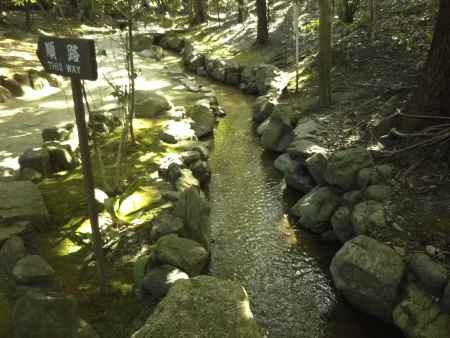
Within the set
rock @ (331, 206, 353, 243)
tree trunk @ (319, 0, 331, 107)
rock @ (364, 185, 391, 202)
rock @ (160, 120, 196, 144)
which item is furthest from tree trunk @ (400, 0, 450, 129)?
rock @ (160, 120, 196, 144)

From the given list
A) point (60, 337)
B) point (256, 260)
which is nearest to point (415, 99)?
point (256, 260)

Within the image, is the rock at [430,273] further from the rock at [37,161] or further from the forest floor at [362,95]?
the rock at [37,161]

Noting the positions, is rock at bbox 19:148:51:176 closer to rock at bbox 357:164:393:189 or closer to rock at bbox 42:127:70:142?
rock at bbox 42:127:70:142

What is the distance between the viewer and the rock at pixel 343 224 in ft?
23.4

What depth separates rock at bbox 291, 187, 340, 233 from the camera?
786 centimetres

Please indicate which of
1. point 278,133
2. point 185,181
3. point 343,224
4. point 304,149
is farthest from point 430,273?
point 278,133

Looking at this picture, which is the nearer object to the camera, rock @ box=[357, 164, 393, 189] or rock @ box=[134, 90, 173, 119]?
rock @ box=[357, 164, 393, 189]

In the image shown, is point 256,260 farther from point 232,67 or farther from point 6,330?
point 232,67

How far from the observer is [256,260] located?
285 inches

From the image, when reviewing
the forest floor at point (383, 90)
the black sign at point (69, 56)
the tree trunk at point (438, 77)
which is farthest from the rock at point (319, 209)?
the black sign at point (69, 56)

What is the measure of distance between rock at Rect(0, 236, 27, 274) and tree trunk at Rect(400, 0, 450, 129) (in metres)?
6.83

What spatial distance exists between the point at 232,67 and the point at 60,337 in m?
16.0

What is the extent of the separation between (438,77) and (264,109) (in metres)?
6.62

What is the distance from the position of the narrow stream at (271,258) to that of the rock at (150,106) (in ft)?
9.28
